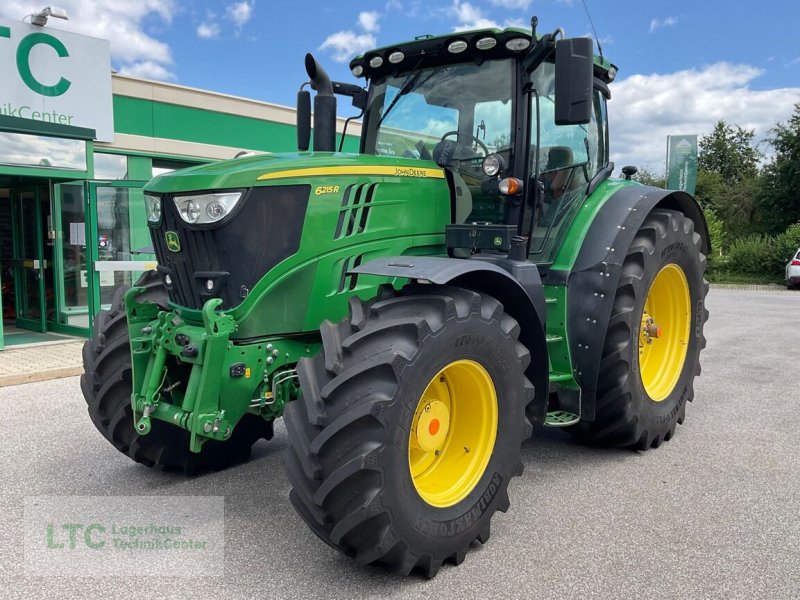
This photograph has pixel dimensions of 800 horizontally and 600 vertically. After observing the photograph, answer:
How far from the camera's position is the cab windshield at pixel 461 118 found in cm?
400

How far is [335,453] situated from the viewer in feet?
8.85

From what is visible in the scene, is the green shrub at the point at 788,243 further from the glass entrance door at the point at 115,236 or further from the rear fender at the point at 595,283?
the rear fender at the point at 595,283

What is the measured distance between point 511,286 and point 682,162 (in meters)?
18.7

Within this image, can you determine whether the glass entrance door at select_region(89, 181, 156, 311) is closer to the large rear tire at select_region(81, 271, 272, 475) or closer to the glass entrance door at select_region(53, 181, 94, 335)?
the glass entrance door at select_region(53, 181, 94, 335)

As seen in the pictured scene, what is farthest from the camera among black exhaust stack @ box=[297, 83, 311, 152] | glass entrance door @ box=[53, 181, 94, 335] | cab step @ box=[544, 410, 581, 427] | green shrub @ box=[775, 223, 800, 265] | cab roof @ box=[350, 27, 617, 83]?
green shrub @ box=[775, 223, 800, 265]

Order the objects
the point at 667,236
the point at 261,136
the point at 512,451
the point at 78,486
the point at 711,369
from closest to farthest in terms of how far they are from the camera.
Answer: the point at 512,451, the point at 78,486, the point at 667,236, the point at 711,369, the point at 261,136

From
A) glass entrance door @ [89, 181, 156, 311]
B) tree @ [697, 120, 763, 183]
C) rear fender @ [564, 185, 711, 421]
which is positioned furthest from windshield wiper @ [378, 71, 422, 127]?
tree @ [697, 120, 763, 183]

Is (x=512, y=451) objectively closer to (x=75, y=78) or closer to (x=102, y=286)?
(x=102, y=286)

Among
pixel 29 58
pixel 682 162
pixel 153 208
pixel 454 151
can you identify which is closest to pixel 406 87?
pixel 454 151

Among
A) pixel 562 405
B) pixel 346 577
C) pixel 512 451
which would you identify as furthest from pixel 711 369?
pixel 346 577

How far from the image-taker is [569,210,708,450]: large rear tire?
426cm

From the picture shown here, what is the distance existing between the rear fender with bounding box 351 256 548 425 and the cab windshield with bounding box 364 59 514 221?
516 mm

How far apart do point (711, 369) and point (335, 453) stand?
6.01 m

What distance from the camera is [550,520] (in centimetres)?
352
